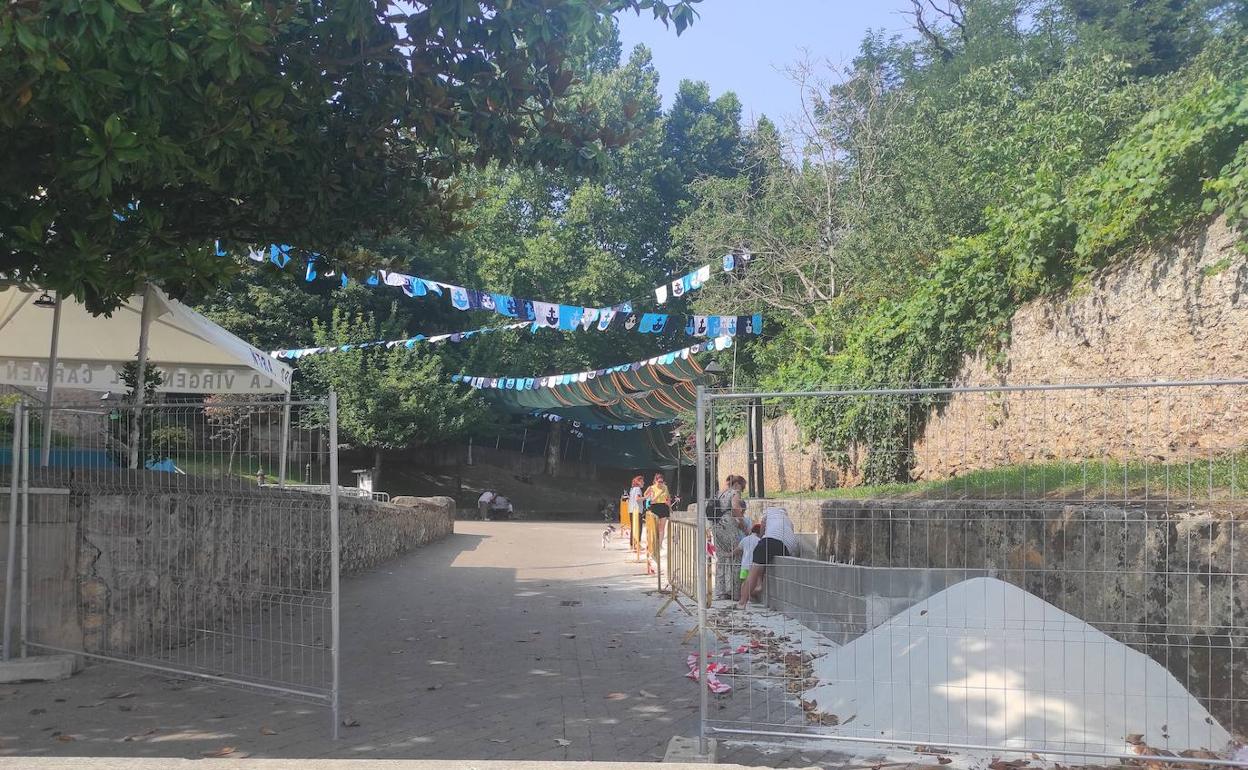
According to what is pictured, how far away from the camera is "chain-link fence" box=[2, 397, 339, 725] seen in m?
6.91

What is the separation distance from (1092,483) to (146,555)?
21.1 feet

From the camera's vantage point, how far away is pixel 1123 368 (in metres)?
9.57

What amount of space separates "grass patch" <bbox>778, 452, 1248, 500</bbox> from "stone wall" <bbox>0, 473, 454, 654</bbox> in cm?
409

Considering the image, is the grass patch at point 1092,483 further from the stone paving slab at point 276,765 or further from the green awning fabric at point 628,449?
the green awning fabric at point 628,449

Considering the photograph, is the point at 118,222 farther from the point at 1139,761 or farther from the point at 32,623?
the point at 1139,761

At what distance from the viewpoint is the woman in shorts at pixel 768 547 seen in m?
7.86

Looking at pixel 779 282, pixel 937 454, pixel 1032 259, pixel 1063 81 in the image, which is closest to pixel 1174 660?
pixel 937 454

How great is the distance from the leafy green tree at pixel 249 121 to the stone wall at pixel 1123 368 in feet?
11.7

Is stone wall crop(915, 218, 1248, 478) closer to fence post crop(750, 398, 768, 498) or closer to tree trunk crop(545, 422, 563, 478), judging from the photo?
fence post crop(750, 398, 768, 498)

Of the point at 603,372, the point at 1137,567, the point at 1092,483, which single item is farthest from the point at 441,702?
the point at 603,372

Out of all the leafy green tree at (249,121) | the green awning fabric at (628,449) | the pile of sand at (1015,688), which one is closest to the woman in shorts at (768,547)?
the pile of sand at (1015,688)

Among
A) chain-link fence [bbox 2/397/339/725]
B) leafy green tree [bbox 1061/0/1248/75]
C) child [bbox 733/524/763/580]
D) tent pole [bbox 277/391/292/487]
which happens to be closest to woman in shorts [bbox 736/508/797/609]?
child [bbox 733/524/763/580]

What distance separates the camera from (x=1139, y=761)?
4.93 metres

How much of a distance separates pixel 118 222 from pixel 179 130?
103 centimetres
